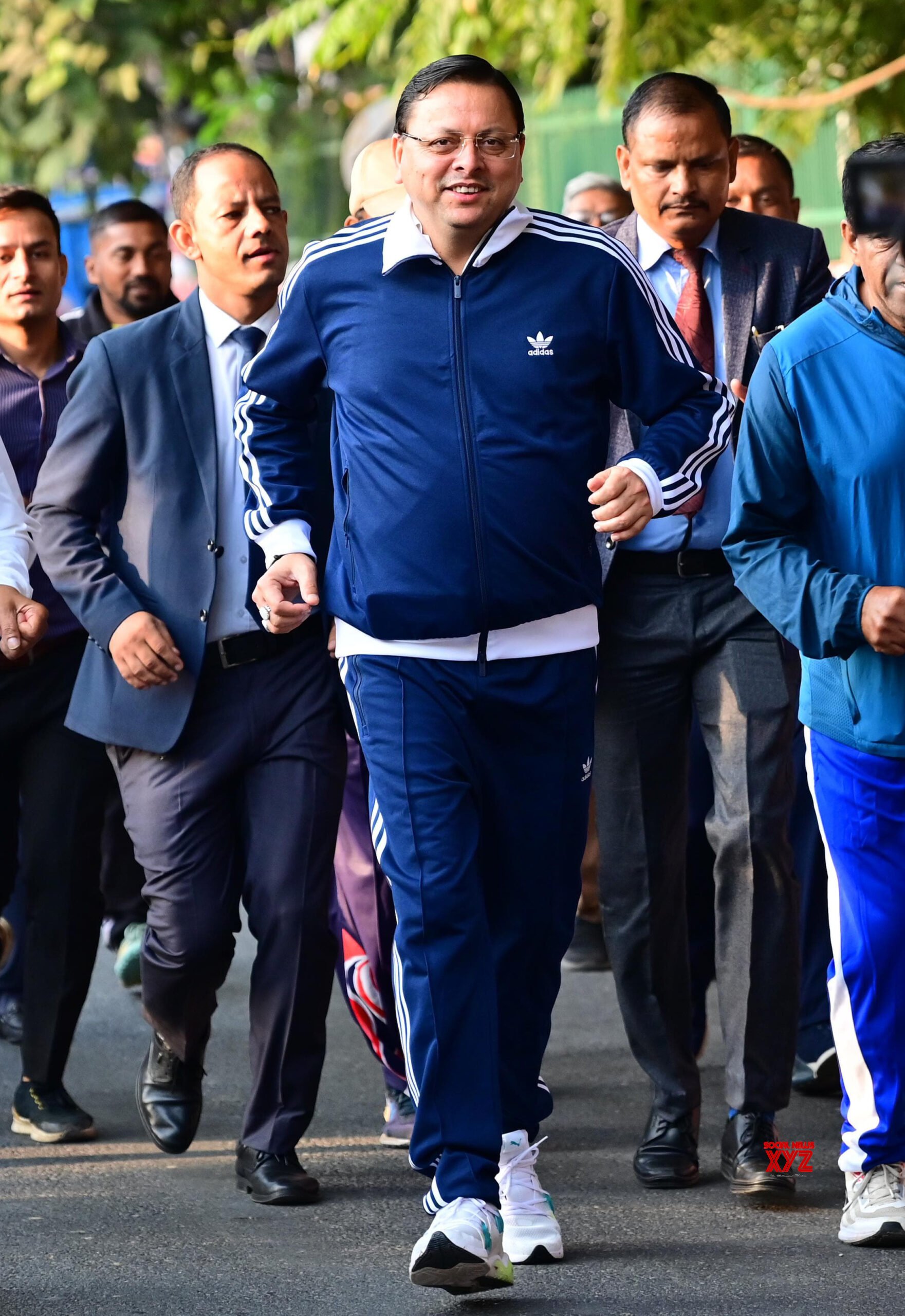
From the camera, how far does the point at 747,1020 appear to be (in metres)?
5.61

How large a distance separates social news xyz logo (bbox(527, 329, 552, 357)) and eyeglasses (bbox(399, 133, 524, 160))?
16.0 inches

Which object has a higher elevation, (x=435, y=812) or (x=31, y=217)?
(x=31, y=217)

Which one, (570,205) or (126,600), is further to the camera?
(570,205)

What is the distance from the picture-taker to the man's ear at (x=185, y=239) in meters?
6.02

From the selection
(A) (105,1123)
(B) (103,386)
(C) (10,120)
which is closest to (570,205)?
(B) (103,386)

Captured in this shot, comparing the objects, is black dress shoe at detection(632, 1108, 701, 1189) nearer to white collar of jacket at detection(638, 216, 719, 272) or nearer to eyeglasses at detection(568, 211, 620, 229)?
white collar of jacket at detection(638, 216, 719, 272)

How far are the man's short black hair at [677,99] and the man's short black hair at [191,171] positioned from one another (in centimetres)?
98

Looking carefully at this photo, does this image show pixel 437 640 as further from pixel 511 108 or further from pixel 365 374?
pixel 511 108

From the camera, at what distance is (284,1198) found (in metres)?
5.62

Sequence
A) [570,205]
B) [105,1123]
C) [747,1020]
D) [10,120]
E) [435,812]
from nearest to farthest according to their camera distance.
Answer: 1. [435,812]
2. [747,1020]
3. [105,1123]
4. [570,205]
5. [10,120]

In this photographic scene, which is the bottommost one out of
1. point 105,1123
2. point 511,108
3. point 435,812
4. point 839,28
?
point 105,1123

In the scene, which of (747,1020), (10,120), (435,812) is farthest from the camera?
(10,120)

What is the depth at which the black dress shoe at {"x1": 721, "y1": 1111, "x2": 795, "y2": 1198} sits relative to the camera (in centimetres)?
553

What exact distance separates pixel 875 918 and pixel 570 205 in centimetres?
492
